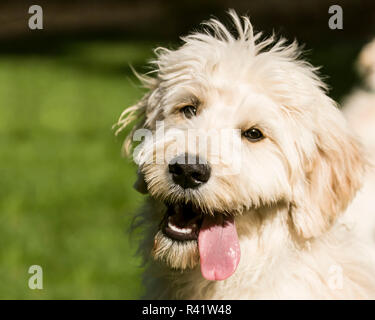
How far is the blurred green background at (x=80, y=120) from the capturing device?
562cm

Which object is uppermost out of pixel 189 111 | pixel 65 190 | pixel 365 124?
pixel 65 190

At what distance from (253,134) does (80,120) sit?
25.4ft

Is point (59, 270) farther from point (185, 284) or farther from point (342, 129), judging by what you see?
point (342, 129)

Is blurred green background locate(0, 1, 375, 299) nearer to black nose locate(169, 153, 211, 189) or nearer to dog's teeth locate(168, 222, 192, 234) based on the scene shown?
dog's teeth locate(168, 222, 192, 234)

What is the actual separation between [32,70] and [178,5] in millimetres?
6697

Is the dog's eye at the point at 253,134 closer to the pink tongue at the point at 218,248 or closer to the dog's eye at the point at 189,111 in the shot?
the dog's eye at the point at 189,111

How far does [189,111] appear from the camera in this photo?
353 centimetres

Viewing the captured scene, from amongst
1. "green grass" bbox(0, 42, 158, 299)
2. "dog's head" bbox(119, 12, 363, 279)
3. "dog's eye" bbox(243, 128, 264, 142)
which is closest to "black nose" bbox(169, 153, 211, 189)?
"dog's head" bbox(119, 12, 363, 279)

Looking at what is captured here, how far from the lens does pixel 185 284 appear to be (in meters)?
3.63

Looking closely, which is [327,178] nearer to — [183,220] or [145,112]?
[183,220]

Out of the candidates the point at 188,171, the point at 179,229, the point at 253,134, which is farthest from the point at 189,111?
the point at 179,229

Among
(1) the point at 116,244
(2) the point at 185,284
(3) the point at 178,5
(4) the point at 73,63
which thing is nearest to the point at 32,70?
(4) the point at 73,63

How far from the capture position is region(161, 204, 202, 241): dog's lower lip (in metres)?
3.33

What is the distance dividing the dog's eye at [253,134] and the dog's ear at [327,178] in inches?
10.5
